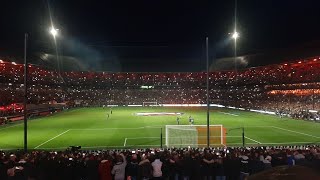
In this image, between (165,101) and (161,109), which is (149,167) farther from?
(165,101)

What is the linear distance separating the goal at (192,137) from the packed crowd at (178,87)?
103ft

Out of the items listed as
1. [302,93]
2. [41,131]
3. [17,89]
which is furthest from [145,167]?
[17,89]

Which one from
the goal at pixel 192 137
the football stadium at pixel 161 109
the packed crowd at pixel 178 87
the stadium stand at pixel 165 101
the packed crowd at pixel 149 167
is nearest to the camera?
the packed crowd at pixel 149 167

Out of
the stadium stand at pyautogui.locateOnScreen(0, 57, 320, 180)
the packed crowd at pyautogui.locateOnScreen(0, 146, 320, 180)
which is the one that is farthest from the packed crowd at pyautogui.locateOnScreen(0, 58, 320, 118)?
the packed crowd at pyautogui.locateOnScreen(0, 146, 320, 180)

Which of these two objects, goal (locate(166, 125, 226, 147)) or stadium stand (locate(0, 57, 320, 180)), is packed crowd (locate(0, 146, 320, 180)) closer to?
stadium stand (locate(0, 57, 320, 180))

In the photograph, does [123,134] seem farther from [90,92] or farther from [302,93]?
[90,92]

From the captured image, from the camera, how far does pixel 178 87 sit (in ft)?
378

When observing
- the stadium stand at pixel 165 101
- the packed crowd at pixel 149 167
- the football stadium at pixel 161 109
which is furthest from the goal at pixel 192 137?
the packed crowd at pixel 149 167

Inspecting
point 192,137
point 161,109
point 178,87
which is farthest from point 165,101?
point 192,137

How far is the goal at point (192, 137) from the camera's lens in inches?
1020

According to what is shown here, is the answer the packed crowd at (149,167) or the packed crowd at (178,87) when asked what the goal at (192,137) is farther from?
the packed crowd at (178,87)

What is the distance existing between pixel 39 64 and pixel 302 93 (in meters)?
60.9

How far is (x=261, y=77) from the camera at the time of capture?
314ft

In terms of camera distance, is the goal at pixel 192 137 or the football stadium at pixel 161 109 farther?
the football stadium at pixel 161 109
